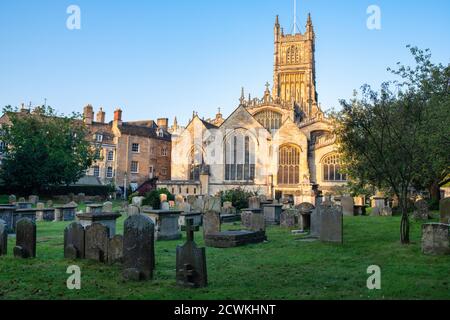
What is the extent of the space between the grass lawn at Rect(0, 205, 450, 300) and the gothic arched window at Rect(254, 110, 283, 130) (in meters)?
42.9

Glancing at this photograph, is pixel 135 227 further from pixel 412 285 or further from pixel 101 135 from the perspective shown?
pixel 101 135

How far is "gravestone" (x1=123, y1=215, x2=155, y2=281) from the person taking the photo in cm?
866

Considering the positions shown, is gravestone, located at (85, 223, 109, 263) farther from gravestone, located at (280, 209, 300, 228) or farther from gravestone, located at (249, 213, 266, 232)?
gravestone, located at (280, 209, 300, 228)

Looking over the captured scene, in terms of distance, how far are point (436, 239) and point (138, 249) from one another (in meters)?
7.92

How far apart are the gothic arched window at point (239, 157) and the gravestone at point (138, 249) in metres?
40.0

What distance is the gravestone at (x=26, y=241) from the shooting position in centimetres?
1122

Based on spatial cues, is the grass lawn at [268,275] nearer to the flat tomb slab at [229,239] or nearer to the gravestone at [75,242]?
the gravestone at [75,242]

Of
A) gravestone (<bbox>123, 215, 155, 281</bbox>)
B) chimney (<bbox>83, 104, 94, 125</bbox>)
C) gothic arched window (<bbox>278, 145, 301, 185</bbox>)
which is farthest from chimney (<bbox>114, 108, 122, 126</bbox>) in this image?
→ gravestone (<bbox>123, 215, 155, 281</bbox>)

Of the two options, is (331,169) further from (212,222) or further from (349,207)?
(212,222)

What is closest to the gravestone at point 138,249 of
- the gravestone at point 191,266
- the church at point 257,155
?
the gravestone at point 191,266
